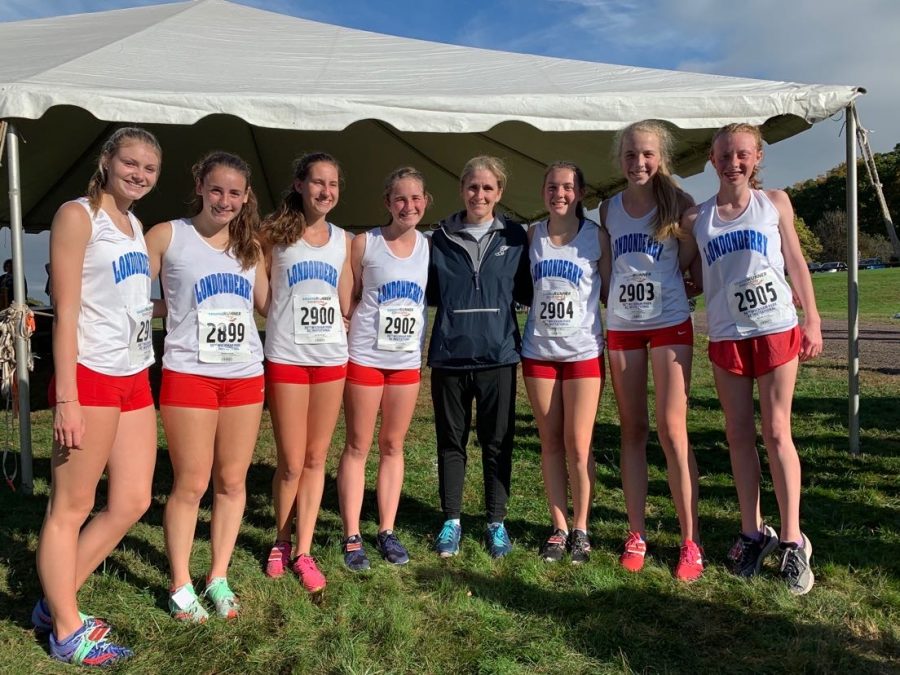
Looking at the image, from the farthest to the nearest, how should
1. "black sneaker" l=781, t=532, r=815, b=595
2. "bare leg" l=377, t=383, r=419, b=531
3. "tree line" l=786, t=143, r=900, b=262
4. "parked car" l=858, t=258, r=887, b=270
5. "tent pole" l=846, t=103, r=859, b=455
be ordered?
"parked car" l=858, t=258, r=887, b=270 → "tree line" l=786, t=143, r=900, b=262 → "tent pole" l=846, t=103, r=859, b=455 → "bare leg" l=377, t=383, r=419, b=531 → "black sneaker" l=781, t=532, r=815, b=595

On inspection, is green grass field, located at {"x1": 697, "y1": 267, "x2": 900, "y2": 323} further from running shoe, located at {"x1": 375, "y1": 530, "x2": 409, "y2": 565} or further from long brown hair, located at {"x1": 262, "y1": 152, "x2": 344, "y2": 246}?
long brown hair, located at {"x1": 262, "y1": 152, "x2": 344, "y2": 246}

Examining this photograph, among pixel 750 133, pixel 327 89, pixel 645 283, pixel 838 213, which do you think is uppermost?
pixel 838 213

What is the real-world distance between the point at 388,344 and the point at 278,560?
1011 mm

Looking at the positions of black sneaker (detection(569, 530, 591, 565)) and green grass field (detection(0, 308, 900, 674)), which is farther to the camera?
black sneaker (detection(569, 530, 591, 565))

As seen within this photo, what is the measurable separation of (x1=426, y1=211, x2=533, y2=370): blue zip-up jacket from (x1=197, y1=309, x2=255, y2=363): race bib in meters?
0.86

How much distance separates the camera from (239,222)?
8.30ft

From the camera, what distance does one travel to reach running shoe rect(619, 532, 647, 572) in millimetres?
2900

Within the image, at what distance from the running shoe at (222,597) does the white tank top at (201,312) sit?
2.57ft

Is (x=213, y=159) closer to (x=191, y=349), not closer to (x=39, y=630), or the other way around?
(x=191, y=349)

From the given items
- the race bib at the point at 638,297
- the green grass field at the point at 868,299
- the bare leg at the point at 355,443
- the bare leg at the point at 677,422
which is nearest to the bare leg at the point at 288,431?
the bare leg at the point at 355,443

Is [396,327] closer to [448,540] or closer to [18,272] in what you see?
[448,540]

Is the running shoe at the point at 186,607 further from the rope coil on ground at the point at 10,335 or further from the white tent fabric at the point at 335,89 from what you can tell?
the white tent fabric at the point at 335,89

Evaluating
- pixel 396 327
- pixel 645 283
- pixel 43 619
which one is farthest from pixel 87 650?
pixel 645 283

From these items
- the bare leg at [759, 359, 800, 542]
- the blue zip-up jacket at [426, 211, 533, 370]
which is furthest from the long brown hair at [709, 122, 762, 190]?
the blue zip-up jacket at [426, 211, 533, 370]
